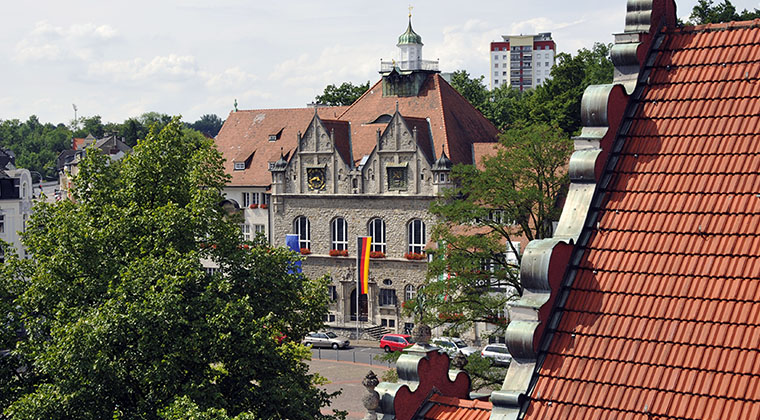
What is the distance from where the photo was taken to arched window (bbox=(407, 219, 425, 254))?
63.8m

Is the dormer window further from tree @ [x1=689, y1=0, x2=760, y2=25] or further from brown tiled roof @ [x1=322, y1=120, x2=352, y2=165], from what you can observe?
tree @ [x1=689, y1=0, x2=760, y2=25]

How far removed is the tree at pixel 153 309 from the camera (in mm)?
23828

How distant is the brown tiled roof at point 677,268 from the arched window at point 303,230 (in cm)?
5789

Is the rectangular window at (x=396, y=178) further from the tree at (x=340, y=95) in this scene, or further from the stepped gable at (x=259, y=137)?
the tree at (x=340, y=95)

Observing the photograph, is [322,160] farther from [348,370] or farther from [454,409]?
[454,409]

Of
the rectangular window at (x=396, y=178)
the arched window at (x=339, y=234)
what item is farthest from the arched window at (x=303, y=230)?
the rectangular window at (x=396, y=178)

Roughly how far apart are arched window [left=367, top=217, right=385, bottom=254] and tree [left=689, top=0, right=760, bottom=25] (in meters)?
27.1

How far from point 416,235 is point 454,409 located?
52325 mm

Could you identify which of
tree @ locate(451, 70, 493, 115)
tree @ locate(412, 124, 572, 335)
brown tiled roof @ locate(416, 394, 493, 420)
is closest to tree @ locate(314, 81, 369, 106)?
tree @ locate(451, 70, 493, 115)

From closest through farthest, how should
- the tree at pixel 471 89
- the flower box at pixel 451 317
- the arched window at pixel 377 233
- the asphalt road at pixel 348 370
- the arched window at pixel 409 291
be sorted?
the flower box at pixel 451 317 → the asphalt road at pixel 348 370 → the arched window at pixel 409 291 → the arched window at pixel 377 233 → the tree at pixel 471 89

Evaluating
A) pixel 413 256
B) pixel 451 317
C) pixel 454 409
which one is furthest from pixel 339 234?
pixel 454 409

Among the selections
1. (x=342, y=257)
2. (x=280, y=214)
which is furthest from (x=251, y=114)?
(x=342, y=257)

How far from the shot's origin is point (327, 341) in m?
62.1

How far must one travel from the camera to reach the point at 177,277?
2486cm
